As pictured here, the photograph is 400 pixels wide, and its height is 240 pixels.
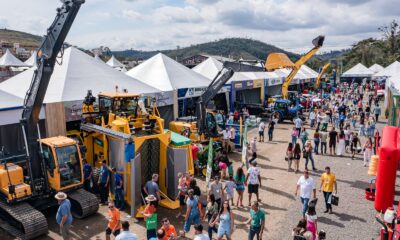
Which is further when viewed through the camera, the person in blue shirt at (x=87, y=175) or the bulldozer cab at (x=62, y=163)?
the person in blue shirt at (x=87, y=175)

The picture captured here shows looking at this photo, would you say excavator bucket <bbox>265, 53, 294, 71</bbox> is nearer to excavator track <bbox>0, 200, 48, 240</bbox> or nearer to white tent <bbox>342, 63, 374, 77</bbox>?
excavator track <bbox>0, 200, 48, 240</bbox>

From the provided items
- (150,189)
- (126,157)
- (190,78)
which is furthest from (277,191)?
(190,78)

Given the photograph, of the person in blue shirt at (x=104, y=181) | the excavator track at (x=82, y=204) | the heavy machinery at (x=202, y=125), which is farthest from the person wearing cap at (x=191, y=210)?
the heavy machinery at (x=202, y=125)

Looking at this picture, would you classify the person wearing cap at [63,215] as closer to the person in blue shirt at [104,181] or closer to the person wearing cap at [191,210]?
the person in blue shirt at [104,181]

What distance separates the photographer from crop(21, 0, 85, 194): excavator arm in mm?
8922

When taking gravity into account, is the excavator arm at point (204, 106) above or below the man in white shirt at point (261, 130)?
above

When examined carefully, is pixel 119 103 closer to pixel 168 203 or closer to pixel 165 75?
pixel 168 203

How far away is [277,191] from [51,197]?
715cm

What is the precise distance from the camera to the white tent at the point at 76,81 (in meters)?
14.0

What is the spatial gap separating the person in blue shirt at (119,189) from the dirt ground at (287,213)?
1.05 feet

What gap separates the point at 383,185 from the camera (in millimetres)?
6922

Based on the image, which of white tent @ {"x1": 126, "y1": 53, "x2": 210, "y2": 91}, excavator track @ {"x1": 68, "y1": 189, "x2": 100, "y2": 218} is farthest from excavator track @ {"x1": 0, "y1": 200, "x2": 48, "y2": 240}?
white tent @ {"x1": 126, "y1": 53, "x2": 210, "y2": 91}

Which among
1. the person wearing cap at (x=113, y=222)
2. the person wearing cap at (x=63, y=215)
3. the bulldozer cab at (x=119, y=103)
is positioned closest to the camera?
the person wearing cap at (x=113, y=222)

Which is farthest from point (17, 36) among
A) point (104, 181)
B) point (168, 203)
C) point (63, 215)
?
point (63, 215)
